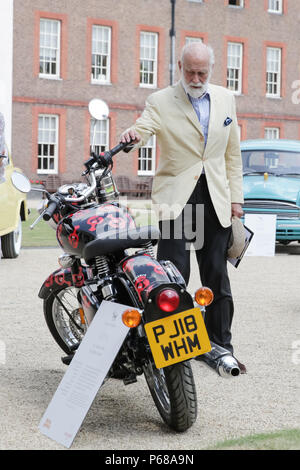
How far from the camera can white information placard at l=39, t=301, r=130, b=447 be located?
369 centimetres

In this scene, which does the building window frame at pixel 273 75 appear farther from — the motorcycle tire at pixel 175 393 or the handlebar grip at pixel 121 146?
the motorcycle tire at pixel 175 393

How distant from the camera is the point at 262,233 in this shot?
11969 millimetres

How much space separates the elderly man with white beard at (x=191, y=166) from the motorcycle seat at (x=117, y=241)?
2.62 ft

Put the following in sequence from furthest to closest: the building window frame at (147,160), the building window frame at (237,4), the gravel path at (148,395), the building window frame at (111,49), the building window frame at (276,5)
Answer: the building window frame at (276,5) < the building window frame at (237,4) < the building window frame at (147,160) < the building window frame at (111,49) < the gravel path at (148,395)

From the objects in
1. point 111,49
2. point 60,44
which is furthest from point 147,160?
point 60,44

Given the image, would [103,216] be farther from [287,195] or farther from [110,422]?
[287,195]

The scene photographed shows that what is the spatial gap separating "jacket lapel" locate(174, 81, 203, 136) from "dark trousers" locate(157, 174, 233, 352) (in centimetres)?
33

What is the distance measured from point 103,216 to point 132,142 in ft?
1.64

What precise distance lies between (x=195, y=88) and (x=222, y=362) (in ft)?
5.66

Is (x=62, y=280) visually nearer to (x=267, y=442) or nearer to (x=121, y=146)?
(x=121, y=146)

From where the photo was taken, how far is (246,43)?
37.9 metres

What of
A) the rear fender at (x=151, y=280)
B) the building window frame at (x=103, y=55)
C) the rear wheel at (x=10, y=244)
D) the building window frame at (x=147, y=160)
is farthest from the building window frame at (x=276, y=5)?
the rear fender at (x=151, y=280)

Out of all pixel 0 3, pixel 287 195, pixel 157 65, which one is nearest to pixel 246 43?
pixel 157 65

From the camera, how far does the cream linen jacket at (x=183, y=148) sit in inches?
192
